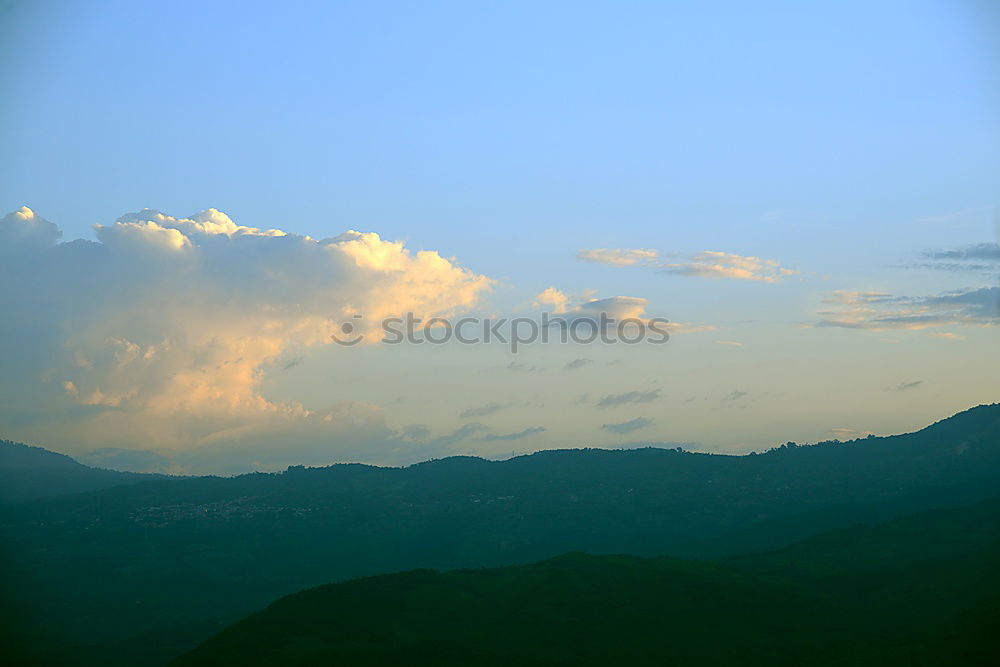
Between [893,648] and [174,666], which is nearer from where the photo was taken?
[893,648]

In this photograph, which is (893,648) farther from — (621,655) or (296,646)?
(296,646)

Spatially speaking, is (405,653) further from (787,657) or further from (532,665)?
(787,657)

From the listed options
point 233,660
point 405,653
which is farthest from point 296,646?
point 405,653

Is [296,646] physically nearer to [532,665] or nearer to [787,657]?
[532,665]

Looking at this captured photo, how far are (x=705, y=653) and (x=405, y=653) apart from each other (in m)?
63.3

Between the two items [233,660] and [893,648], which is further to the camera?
[233,660]

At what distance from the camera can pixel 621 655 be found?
7657 inches

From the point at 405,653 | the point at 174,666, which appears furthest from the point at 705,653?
the point at 174,666

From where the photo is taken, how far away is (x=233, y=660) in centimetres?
19538

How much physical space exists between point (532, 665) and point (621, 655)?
20616 millimetres

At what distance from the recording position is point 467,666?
184000mm

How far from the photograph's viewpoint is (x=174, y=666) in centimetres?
19975

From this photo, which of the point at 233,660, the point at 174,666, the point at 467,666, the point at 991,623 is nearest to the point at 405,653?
the point at 467,666

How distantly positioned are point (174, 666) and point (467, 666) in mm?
67047
